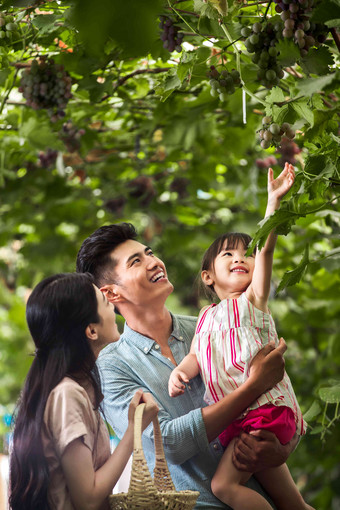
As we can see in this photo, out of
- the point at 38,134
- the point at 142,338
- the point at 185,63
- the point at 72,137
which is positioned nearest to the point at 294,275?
the point at 142,338

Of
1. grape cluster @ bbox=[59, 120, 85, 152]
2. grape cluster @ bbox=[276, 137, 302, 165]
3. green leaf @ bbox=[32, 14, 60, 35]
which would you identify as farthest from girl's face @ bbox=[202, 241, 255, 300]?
grape cluster @ bbox=[59, 120, 85, 152]

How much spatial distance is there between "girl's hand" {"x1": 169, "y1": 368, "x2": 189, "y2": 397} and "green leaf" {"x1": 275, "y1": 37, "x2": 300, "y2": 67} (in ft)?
1.58

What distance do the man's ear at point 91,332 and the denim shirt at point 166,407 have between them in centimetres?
5

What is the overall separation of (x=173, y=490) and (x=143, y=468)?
0.07m

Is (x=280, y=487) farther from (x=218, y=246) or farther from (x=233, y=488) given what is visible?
(x=218, y=246)

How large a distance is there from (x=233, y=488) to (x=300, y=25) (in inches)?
26.2

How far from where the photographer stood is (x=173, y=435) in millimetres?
927

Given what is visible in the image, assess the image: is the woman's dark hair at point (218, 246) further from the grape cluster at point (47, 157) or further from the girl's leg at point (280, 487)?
the grape cluster at point (47, 157)

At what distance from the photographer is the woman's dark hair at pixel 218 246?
1.07 meters

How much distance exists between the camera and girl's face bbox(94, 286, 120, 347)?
0.99 m

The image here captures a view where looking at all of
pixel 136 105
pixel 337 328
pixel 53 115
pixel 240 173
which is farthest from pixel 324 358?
pixel 53 115

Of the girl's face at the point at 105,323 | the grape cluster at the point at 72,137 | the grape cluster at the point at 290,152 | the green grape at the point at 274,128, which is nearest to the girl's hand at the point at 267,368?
the girl's face at the point at 105,323

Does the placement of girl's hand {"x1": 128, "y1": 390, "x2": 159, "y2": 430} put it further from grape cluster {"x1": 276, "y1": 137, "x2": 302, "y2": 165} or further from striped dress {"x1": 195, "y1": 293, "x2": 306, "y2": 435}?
grape cluster {"x1": 276, "y1": 137, "x2": 302, "y2": 165}

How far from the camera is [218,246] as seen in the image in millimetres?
1082
